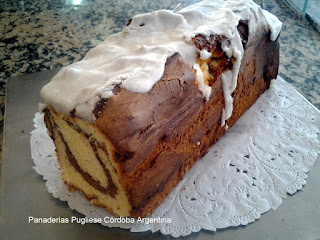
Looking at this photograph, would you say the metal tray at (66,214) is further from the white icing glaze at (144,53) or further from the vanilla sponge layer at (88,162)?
the white icing glaze at (144,53)

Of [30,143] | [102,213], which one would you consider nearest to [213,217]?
[102,213]

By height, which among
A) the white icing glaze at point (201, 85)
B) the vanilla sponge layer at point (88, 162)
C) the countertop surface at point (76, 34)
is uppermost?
the white icing glaze at point (201, 85)

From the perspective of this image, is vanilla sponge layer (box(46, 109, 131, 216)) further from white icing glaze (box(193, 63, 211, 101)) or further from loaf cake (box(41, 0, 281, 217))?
white icing glaze (box(193, 63, 211, 101))

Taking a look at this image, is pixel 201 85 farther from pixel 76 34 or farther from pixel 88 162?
pixel 76 34

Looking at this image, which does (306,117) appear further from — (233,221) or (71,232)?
(71,232)

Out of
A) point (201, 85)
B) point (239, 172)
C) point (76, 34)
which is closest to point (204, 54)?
point (201, 85)

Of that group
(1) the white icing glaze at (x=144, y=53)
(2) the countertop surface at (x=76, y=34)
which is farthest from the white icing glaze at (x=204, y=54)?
(2) the countertop surface at (x=76, y=34)

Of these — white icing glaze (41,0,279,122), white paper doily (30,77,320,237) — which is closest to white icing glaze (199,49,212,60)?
white icing glaze (41,0,279,122)
